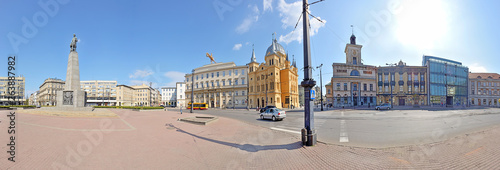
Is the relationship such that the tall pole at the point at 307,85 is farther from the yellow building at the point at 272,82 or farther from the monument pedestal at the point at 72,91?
the yellow building at the point at 272,82

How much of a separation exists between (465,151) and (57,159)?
1269cm

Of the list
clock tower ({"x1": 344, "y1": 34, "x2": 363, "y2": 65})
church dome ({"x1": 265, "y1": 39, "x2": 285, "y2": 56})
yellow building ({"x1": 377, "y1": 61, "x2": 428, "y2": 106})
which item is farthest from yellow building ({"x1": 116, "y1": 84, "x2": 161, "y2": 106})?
yellow building ({"x1": 377, "y1": 61, "x2": 428, "y2": 106})

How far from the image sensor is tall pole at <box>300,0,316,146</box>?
6.58 m

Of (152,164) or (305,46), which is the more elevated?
(305,46)

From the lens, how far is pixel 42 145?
6.28 m

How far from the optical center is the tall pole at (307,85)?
6.58 meters

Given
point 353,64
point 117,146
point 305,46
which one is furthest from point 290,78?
point 117,146

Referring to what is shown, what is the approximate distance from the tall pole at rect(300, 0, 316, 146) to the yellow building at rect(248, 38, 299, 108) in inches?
1474

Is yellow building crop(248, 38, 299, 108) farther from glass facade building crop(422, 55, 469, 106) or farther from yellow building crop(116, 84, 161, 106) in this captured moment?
yellow building crop(116, 84, 161, 106)

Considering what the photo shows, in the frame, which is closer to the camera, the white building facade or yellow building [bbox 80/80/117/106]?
the white building facade

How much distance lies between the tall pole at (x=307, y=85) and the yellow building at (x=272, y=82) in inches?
1474

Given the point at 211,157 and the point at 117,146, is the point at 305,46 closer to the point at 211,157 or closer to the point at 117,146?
the point at 211,157

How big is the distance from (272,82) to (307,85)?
39692mm

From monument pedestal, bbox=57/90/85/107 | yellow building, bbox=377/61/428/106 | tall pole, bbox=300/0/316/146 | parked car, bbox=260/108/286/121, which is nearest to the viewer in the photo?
tall pole, bbox=300/0/316/146
